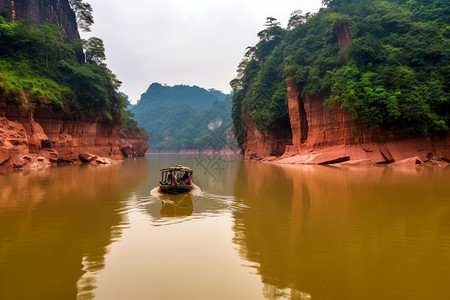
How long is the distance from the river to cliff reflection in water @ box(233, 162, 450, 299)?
0.02 metres

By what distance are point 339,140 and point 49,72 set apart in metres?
37.0

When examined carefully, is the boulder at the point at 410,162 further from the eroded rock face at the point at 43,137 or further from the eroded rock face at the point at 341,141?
the eroded rock face at the point at 43,137

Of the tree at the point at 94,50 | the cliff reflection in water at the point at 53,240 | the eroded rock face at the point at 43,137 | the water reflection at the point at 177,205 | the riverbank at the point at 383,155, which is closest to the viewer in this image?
the cliff reflection in water at the point at 53,240

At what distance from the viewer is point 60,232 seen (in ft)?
21.4

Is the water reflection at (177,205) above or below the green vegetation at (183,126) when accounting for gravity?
below

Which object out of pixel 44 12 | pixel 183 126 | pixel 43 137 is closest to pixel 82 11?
pixel 44 12

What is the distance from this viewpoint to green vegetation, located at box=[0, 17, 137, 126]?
1091 inches

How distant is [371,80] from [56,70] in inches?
A: 1537

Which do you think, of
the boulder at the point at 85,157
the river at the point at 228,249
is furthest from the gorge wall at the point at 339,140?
the boulder at the point at 85,157

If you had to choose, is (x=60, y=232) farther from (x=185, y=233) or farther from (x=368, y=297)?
(x=368, y=297)

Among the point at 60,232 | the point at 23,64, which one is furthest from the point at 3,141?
the point at 60,232

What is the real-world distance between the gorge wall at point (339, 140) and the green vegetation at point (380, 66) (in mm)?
1045

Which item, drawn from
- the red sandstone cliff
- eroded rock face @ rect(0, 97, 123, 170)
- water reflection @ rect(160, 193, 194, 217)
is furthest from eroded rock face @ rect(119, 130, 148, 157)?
water reflection @ rect(160, 193, 194, 217)

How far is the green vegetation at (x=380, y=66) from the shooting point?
1036 inches
